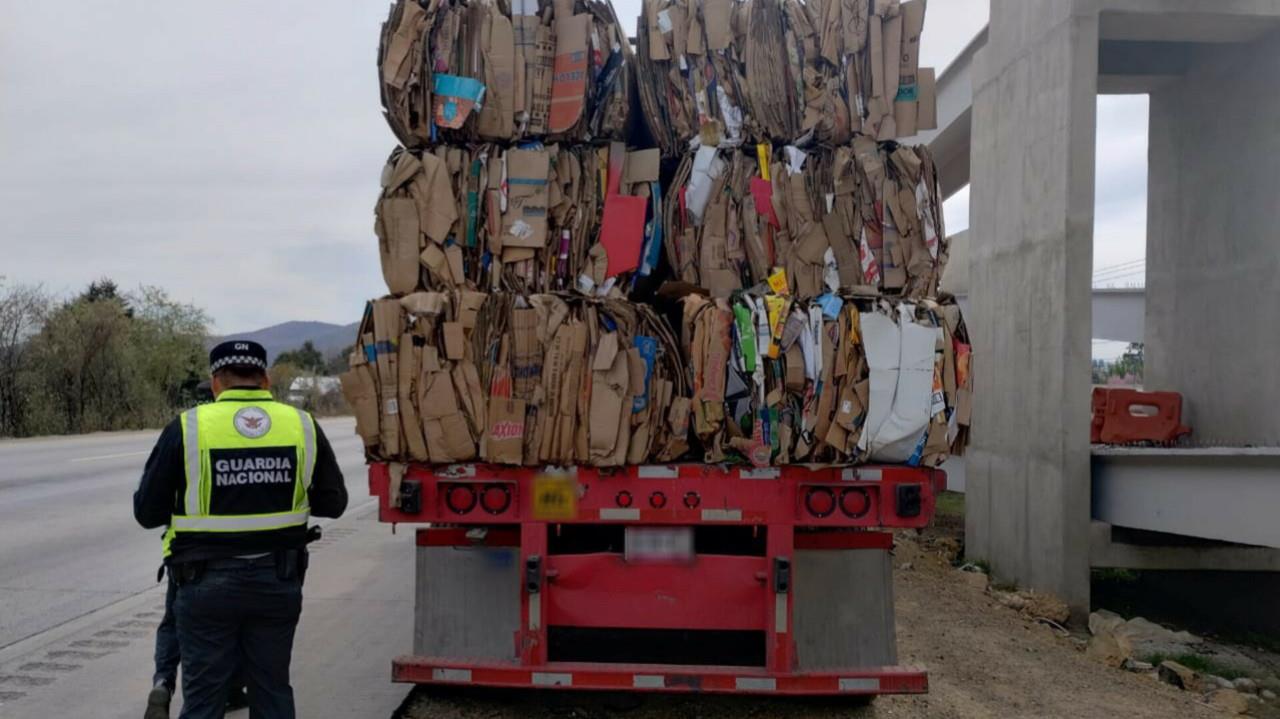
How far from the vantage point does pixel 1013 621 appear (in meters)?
8.28

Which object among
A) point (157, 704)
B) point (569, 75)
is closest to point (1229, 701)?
point (569, 75)

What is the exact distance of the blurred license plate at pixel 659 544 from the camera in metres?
4.68

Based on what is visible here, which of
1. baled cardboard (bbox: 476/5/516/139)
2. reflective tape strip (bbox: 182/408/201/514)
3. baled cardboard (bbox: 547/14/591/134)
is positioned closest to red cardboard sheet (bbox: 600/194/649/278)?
baled cardboard (bbox: 547/14/591/134)

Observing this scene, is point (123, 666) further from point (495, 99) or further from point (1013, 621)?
point (1013, 621)

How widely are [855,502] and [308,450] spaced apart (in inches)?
96.3

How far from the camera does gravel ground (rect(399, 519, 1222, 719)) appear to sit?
5289mm

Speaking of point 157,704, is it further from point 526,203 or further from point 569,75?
point 569,75

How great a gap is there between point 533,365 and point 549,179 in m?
0.94

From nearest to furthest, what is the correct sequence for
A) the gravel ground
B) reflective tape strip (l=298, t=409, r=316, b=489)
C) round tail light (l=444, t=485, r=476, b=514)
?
reflective tape strip (l=298, t=409, r=316, b=489)
round tail light (l=444, t=485, r=476, b=514)
the gravel ground

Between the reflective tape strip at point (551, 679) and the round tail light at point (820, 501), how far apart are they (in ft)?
4.45

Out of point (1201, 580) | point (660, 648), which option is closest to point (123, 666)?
point (660, 648)

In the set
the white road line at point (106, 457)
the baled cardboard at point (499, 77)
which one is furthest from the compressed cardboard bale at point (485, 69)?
the white road line at point (106, 457)

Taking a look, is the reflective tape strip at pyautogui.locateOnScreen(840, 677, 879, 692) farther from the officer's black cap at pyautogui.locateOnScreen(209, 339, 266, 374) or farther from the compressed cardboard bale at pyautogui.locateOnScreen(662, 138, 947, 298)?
the officer's black cap at pyautogui.locateOnScreen(209, 339, 266, 374)

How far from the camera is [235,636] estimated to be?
148 inches
